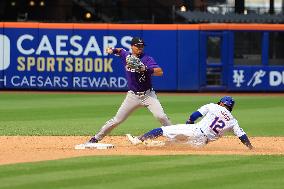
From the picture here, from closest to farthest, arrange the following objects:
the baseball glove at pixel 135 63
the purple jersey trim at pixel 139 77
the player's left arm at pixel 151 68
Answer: the player's left arm at pixel 151 68
the baseball glove at pixel 135 63
the purple jersey trim at pixel 139 77

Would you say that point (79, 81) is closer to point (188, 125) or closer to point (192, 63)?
point (192, 63)

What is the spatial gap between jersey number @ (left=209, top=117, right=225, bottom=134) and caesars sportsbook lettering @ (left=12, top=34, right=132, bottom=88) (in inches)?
621

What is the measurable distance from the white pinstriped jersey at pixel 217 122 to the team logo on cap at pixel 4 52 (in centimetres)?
1679

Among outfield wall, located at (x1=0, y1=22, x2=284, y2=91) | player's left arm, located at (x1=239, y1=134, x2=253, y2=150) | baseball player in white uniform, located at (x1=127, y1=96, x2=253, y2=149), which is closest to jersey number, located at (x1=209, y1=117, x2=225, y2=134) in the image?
baseball player in white uniform, located at (x1=127, y1=96, x2=253, y2=149)

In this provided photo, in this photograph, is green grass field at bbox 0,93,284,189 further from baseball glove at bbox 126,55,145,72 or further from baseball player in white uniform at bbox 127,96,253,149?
baseball glove at bbox 126,55,145,72

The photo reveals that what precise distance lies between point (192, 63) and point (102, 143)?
49.5 feet

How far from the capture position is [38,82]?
31.0 metres

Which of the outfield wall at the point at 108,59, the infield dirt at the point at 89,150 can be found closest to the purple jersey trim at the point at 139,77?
the infield dirt at the point at 89,150

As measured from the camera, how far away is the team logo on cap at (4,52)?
31.0m

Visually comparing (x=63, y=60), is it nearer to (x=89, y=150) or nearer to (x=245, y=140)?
(x=89, y=150)

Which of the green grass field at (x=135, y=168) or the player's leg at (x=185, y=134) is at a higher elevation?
the player's leg at (x=185, y=134)

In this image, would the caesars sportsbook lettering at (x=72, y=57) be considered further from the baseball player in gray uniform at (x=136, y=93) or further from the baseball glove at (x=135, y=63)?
the baseball glove at (x=135, y=63)

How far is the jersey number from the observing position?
15086 millimetres

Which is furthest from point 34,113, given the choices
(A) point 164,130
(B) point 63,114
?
(A) point 164,130
